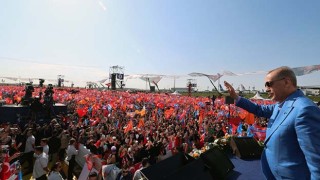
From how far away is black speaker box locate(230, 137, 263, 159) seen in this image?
7.82 metres

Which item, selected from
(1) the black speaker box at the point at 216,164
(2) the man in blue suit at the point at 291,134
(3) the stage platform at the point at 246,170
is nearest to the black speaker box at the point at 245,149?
(3) the stage platform at the point at 246,170

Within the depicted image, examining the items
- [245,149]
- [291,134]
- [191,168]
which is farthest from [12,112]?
[291,134]

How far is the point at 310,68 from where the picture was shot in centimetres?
1468

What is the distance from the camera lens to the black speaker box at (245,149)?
25.6 ft

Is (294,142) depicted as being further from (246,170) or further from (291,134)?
(246,170)

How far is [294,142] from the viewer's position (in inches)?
82.1

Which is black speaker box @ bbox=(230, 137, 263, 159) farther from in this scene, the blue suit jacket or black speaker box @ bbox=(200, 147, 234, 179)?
the blue suit jacket

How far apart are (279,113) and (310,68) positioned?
14.9 metres

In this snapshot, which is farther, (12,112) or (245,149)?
(12,112)

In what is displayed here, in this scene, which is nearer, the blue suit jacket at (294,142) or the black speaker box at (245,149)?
the blue suit jacket at (294,142)

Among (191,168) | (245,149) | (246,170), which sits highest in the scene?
(191,168)

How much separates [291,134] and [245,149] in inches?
249

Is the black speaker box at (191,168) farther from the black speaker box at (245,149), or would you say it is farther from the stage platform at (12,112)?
the stage platform at (12,112)

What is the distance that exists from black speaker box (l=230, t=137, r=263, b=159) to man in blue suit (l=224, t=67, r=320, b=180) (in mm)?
5716
